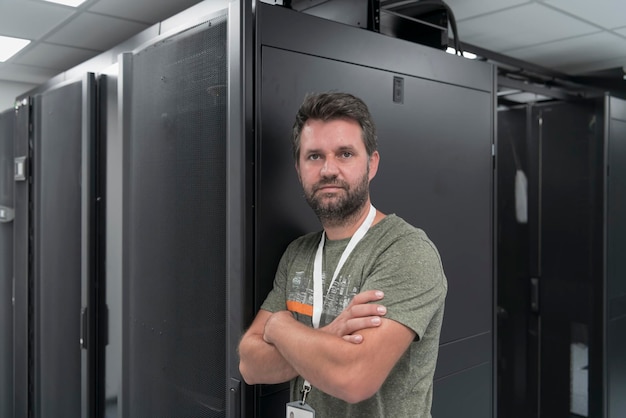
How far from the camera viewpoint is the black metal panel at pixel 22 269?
268cm

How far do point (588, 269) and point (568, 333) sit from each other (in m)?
0.42

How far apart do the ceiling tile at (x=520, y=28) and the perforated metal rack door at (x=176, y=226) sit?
1848 millimetres

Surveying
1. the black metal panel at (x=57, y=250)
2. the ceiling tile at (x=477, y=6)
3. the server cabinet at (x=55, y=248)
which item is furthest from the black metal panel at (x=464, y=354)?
the ceiling tile at (x=477, y=6)

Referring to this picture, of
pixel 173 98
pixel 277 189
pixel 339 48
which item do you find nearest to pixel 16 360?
pixel 173 98

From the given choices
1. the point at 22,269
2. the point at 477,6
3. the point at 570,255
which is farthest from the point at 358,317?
the point at 570,255

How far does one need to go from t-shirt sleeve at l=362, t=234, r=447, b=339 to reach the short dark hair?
10.2 inches

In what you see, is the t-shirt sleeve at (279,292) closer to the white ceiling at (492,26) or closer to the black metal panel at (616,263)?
the white ceiling at (492,26)

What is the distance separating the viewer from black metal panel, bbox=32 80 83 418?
224 cm

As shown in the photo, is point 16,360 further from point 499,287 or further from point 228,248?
point 499,287

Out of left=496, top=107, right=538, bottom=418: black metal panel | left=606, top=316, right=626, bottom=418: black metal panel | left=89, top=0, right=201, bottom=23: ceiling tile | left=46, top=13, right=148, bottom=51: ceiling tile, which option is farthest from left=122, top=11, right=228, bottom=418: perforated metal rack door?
left=606, top=316, right=626, bottom=418: black metal panel

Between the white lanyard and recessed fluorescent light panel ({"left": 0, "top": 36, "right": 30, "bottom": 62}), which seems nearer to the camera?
the white lanyard

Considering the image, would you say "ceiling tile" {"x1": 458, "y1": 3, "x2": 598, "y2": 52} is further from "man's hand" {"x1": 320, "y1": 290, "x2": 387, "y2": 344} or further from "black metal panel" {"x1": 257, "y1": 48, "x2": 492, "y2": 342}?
"man's hand" {"x1": 320, "y1": 290, "x2": 387, "y2": 344}

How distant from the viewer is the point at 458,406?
1.89 meters

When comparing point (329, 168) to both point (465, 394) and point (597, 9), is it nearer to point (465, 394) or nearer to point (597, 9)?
point (465, 394)
